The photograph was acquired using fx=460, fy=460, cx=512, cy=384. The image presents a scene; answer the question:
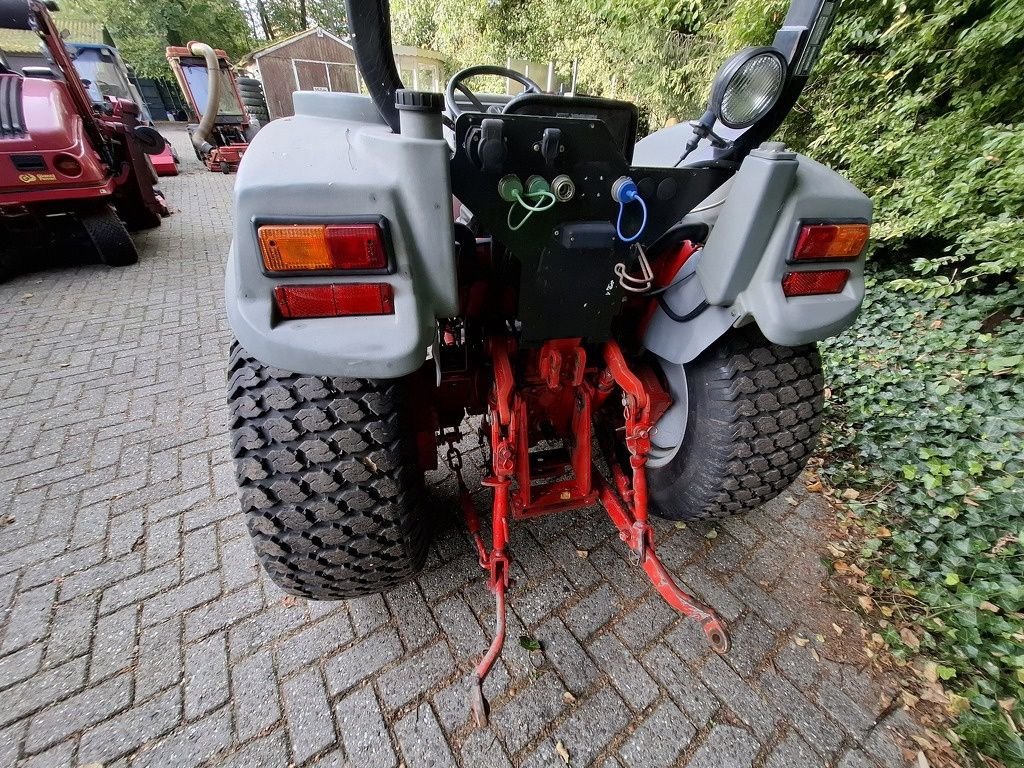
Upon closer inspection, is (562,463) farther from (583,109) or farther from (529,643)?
(583,109)

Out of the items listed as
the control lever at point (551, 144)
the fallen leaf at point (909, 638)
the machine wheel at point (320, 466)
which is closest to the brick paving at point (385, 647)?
the fallen leaf at point (909, 638)

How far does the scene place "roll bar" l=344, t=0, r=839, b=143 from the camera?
870 millimetres

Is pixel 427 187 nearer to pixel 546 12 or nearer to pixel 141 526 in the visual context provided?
pixel 141 526

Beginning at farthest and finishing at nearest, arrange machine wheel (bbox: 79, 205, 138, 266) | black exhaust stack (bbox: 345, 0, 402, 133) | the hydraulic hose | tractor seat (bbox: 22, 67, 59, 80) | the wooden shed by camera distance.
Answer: the wooden shed, the hydraulic hose, machine wheel (bbox: 79, 205, 138, 266), tractor seat (bbox: 22, 67, 59, 80), black exhaust stack (bbox: 345, 0, 402, 133)

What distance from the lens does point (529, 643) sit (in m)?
1.58

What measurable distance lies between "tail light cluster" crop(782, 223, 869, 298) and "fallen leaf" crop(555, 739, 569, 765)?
142 centimetres

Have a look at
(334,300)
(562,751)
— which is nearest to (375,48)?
(334,300)


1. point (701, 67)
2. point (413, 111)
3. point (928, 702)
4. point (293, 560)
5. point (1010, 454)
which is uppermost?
point (701, 67)

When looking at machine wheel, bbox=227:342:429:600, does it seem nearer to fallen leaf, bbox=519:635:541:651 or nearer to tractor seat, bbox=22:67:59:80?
fallen leaf, bbox=519:635:541:651

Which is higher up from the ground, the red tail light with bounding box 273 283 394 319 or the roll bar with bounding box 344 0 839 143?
the roll bar with bounding box 344 0 839 143

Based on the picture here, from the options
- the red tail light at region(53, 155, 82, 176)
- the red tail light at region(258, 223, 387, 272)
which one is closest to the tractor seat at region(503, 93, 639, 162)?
the red tail light at region(258, 223, 387, 272)

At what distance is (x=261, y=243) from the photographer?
90 centimetres

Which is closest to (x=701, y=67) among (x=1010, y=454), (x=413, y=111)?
(x=1010, y=454)

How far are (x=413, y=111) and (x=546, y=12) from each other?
34.7 feet
